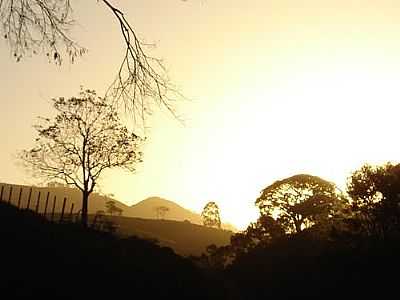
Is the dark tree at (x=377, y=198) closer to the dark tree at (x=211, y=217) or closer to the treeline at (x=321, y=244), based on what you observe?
the treeline at (x=321, y=244)

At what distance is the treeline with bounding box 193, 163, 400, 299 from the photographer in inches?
1426

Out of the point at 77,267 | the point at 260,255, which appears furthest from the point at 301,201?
the point at 77,267

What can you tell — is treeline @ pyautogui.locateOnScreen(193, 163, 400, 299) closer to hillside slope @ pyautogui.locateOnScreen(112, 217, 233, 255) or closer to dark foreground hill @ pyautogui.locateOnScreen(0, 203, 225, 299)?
dark foreground hill @ pyautogui.locateOnScreen(0, 203, 225, 299)

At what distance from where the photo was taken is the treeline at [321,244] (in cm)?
3623

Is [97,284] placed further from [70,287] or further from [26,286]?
[26,286]

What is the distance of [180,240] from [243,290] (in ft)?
242

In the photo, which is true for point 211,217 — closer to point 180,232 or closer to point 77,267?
Answer: point 180,232

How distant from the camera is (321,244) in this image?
159 feet

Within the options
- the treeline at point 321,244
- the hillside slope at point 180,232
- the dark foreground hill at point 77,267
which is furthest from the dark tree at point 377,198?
the hillside slope at point 180,232

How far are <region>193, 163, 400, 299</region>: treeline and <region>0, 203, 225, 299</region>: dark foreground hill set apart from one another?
1103 centimetres

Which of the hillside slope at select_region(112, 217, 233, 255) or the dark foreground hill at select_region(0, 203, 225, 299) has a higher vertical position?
the hillside slope at select_region(112, 217, 233, 255)

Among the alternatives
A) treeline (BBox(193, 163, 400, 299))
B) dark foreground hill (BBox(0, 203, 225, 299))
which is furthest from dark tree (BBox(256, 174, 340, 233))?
dark foreground hill (BBox(0, 203, 225, 299))

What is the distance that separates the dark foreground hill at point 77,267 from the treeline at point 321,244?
11.0m

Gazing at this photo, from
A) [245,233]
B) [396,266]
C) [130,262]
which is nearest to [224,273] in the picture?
[245,233]
